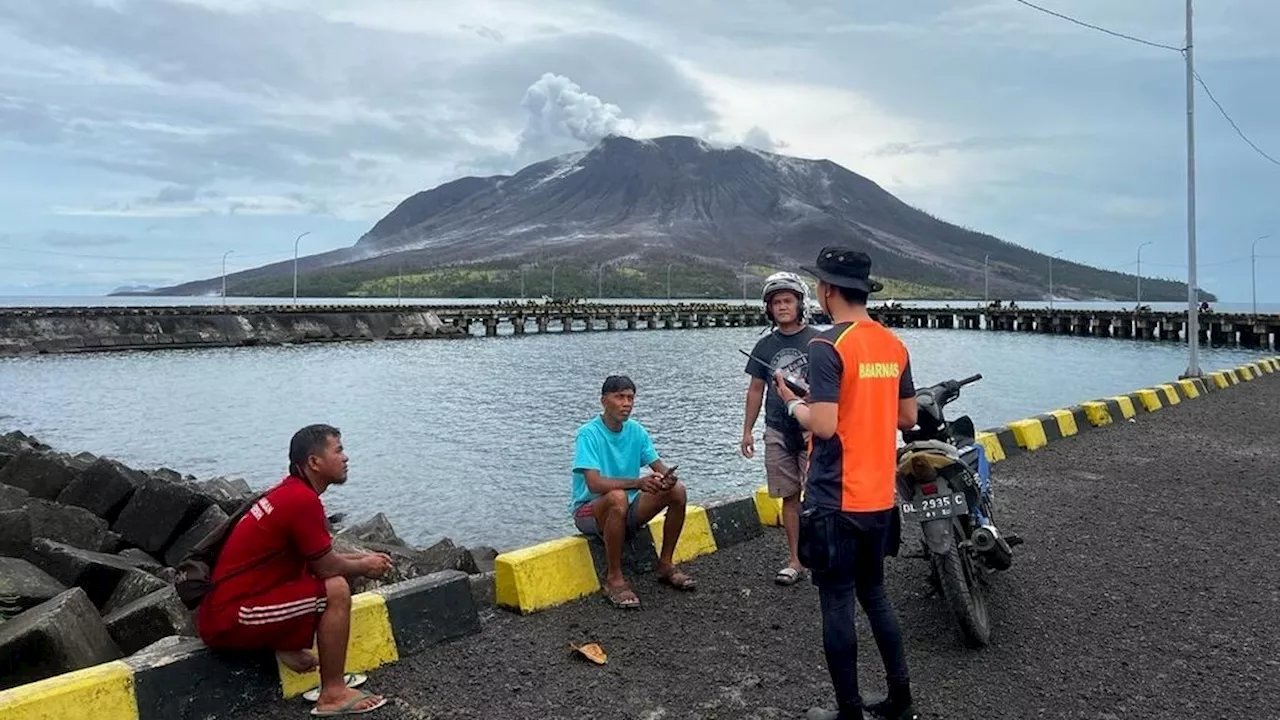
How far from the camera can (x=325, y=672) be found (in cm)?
399

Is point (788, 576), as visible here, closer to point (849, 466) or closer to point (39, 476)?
point (849, 466)

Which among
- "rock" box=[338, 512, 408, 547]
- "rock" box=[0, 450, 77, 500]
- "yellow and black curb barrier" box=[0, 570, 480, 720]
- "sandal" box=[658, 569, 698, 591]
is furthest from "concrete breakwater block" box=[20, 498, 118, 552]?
"sandal" box=[658, 569, 698, 591]

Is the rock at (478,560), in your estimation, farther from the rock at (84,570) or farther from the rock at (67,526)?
the rock at (67,526)

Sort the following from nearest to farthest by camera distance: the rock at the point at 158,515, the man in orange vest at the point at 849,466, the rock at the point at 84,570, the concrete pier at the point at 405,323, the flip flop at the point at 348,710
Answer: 1. the man in orange vest at the point at 849,466
2. the flip flop at the point at 348,710
3. the rock at the point at 84,570
4. the rock at the point at 158,515
5. the concrete pier at the point at 405,323

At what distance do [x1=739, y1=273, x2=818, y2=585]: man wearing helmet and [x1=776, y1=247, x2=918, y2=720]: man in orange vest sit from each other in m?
1.58

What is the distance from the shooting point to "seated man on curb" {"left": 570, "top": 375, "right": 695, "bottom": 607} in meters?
5.22

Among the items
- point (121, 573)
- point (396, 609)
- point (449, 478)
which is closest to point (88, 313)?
point (449, 478)

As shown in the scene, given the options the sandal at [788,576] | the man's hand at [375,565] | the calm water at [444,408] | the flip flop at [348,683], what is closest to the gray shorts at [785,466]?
the sandal at [788,576]

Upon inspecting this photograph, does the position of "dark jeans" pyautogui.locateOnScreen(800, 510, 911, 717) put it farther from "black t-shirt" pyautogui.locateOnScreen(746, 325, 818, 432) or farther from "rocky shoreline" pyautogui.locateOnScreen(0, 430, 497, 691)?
"rocky shoreline" pyautogui.locateOnScreen(0, 430, 497, 691)

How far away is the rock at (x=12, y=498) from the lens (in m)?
9.60

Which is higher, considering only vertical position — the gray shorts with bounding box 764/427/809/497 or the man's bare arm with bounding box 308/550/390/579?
the gray shorts with bounding box 764/427/809/497

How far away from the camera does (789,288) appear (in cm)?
542

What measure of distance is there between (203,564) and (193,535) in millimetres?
6531

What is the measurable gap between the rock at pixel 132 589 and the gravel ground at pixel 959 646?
3.28 metres
